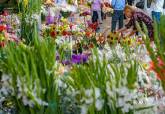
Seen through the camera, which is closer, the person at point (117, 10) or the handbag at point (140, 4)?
the person at point (117, 10)

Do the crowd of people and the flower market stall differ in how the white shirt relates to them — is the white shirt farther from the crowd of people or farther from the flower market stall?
the flower market stall

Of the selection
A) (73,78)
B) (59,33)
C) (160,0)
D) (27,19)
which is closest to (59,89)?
(73,78)

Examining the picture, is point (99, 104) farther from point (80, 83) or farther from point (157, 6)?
point (157, 6)

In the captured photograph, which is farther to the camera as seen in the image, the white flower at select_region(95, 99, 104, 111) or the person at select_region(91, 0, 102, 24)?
the person at select_region(91, 0, 102, 24)

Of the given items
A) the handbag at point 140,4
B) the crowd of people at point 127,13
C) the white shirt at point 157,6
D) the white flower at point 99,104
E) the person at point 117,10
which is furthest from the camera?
the handbag at point 140,4

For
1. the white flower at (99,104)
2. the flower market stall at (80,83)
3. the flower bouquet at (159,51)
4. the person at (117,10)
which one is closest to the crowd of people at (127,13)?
the person at (117,10)

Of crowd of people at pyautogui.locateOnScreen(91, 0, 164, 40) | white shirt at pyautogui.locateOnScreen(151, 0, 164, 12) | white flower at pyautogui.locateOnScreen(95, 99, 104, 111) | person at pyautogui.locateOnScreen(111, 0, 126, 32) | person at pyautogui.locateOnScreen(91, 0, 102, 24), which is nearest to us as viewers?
white flower at pyautogui.locateOnScreen(95, 99, 104, 111)

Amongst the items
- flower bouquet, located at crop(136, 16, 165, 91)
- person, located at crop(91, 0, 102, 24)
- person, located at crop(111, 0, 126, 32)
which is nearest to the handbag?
person, located at crop(91, 0, 102, 24)

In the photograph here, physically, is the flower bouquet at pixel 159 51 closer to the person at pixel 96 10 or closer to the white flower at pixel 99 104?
the white flower at pixel 99 104

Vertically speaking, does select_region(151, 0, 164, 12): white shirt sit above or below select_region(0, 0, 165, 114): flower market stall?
below

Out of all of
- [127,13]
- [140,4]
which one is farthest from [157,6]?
[140,4]

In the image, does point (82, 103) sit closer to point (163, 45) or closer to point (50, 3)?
point (163, 45)

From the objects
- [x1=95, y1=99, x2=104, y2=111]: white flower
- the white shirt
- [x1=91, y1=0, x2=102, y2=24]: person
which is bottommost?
[x1=91, y1=0, x2=102, y2=24]: person

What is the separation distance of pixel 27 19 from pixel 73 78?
497 cm
